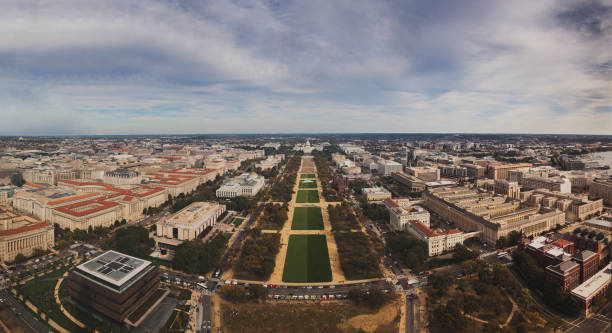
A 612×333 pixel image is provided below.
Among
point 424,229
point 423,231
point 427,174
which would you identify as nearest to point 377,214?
point 424,229

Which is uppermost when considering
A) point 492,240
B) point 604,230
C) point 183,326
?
point 604,230

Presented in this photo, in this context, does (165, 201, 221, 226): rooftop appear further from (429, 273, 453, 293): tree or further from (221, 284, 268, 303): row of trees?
(429, 273, 453, 293): tree

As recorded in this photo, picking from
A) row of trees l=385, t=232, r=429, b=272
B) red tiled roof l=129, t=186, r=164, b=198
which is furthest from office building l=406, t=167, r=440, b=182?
red tiled roof l=129, t=186, r=164, b=198

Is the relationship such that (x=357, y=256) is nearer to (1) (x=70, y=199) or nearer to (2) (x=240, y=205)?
(2) (x=240, y=205)

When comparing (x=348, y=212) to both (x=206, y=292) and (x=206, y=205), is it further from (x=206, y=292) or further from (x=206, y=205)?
(x=206, y=292)

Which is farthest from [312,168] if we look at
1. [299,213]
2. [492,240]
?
[492,240]

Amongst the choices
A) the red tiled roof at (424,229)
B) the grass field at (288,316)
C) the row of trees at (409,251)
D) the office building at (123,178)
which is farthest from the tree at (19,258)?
the red tiled roof at (424,229)

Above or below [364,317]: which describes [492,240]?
above

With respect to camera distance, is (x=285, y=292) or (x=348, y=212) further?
(x=348, y=212)
